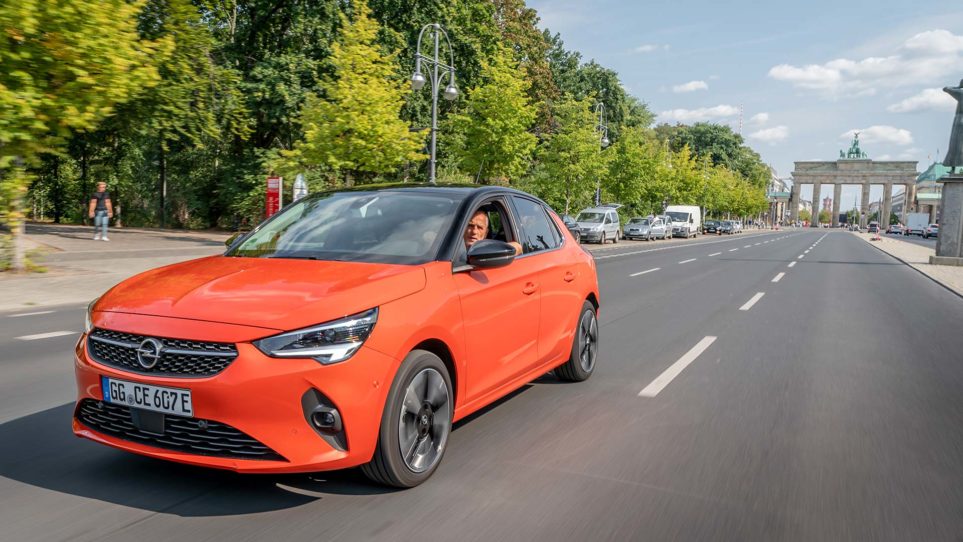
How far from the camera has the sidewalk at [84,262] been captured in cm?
1171

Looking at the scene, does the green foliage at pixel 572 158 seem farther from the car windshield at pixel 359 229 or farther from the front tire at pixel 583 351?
the car windshield at pixel 359 229

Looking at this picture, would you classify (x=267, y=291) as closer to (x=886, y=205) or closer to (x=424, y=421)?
(x=424, y=421)

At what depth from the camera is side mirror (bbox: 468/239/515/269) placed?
420cm

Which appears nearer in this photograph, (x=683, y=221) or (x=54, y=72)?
(x=54, y=72)

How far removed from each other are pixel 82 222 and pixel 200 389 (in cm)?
4023

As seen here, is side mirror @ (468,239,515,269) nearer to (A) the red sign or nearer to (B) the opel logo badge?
(B) the opel logo badge

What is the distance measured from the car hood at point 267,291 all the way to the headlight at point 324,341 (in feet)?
0.12

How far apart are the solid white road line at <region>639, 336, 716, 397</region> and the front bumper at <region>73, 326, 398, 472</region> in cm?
315

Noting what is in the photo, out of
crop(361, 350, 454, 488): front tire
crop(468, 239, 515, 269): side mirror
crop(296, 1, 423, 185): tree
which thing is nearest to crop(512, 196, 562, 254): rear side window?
crop(468, 239, 515, 269): side mirror

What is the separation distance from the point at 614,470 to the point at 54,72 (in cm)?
1202

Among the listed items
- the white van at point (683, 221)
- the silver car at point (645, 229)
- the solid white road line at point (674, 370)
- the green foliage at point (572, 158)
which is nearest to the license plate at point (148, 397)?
the solid white road line at point (674, 370)

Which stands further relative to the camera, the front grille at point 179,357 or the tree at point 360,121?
the tree at point 360,121

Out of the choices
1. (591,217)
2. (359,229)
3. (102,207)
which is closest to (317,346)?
(359,229)

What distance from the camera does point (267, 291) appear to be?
3.52 metres
